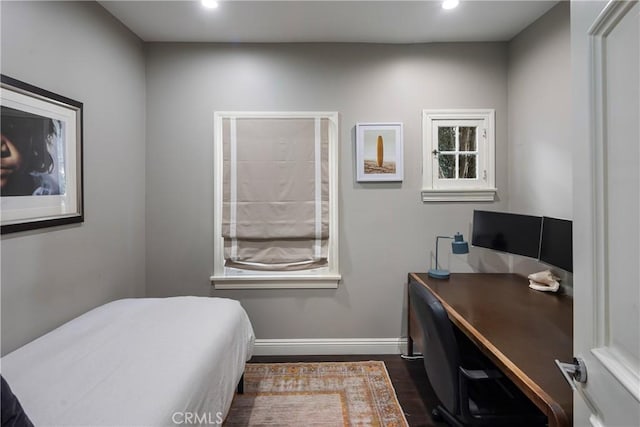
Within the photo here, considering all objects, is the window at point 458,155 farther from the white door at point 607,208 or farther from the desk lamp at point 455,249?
the white door at point 607,208

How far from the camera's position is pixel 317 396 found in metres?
2.19

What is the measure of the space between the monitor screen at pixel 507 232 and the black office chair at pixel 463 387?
3.43ft

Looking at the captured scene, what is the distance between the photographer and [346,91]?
9.03 ft

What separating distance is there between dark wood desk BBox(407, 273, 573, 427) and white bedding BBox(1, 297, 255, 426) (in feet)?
4.06

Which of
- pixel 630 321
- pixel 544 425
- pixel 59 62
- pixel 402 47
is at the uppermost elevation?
pixel 402 47

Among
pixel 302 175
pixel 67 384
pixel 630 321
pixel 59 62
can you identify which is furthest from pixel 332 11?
pixel 67 384

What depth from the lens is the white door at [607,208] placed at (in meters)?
0.64

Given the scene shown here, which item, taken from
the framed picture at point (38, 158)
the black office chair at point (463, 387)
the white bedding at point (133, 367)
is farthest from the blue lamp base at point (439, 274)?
the framed picture at point (38, 158)

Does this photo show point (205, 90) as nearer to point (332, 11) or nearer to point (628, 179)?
point (332, 11)

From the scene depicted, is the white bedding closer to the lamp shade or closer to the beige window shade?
the beige window shade

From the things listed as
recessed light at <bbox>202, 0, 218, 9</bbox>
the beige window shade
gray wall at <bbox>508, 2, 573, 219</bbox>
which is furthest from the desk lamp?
recessed light at <bbox>202, 0, 218, 9</bbox>

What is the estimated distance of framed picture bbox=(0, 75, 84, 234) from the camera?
1.53 m

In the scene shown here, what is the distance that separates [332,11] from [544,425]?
2.66m

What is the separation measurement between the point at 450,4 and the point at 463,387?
2342 mm
